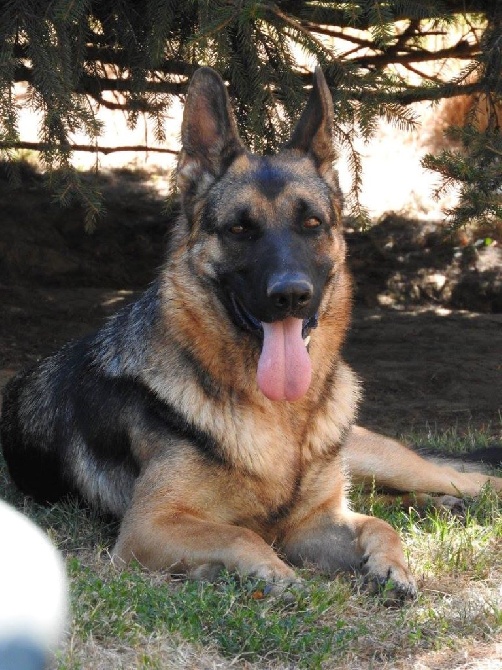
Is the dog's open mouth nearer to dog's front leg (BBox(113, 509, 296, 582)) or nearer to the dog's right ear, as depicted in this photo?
dog's front leg (BBox(113, 509, 296, 582))

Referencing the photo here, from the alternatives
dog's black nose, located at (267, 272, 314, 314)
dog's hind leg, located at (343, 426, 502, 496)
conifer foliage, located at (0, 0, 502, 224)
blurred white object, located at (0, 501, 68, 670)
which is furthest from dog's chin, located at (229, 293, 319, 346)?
conifer foliage, located at (0, 0, 502, 224)

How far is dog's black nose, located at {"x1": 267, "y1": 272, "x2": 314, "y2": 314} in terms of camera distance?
4285mm

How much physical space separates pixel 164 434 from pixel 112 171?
7.95m

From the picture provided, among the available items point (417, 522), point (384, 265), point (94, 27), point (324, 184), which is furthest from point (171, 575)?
Result: point (384, 265)

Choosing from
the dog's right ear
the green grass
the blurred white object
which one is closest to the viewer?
the blurred white object

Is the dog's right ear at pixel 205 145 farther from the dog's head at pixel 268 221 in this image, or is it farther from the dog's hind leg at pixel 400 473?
the dog's hind leg at pixel 400 473

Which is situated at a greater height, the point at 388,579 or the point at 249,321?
the point at 249,321

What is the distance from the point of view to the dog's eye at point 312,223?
4.67 meters

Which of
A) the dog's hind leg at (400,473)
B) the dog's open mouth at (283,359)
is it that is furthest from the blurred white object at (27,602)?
the dog's hind leg at (400,473)

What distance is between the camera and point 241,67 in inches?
245

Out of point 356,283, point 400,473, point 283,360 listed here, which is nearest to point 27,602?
point 283,360

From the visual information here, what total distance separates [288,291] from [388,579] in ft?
4.12

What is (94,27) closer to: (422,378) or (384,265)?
(422,378)

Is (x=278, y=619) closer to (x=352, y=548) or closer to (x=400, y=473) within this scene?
(x=352, y=548)
